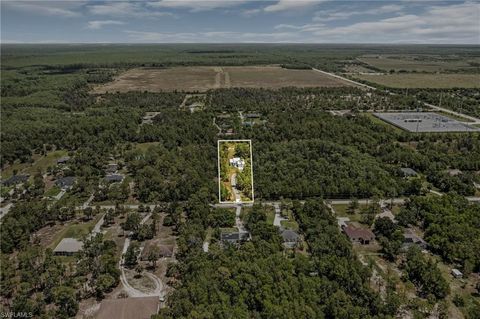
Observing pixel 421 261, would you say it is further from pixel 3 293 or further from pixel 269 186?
pixel 3 293

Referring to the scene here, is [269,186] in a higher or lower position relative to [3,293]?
higher

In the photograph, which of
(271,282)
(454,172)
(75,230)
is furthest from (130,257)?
(454,172)

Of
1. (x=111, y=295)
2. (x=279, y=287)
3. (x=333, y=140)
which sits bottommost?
(x=111, y=295)

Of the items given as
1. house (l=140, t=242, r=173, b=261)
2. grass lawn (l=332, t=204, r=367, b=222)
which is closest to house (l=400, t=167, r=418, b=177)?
grass lawn (l=332, t=204, r=367, b=222)

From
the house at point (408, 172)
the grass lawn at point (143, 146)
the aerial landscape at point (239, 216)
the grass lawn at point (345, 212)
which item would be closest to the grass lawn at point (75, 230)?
the aerial landscape at point (239, 216)

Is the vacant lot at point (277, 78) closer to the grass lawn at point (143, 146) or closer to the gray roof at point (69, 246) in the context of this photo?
the grass lawn at point (143, 146)

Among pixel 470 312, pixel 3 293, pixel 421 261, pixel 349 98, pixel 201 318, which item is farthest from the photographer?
pixel 349 98

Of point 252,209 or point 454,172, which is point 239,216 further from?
point 454,172

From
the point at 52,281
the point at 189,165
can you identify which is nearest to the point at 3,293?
the point at 52,281
